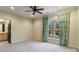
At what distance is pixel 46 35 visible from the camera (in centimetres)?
621

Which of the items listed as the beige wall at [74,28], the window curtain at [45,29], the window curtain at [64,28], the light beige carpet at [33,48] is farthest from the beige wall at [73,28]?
the window curtain at [45,29]

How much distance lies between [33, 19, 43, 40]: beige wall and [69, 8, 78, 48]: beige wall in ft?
8.38

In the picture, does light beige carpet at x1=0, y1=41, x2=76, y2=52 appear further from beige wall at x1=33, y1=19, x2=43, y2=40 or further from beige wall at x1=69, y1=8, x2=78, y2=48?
beige wall at x1=33, y1=19, x2=43, y2=40

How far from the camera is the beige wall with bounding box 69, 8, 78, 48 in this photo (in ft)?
13.8

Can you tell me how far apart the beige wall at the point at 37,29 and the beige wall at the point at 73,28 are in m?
2.55

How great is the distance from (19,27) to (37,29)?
1464mm

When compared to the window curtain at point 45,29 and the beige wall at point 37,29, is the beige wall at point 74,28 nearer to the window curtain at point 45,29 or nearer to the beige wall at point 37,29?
the window curtain at point 45,29

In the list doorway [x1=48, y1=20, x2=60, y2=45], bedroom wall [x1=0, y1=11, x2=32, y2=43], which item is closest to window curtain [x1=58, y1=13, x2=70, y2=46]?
doorway [x1=48, y1=20, x2=60, y2=45]

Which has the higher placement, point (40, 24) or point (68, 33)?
point (40, 24)

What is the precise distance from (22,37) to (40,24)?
66.7 inches

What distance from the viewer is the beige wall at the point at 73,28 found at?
4.21 m

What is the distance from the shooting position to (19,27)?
5.95 m
